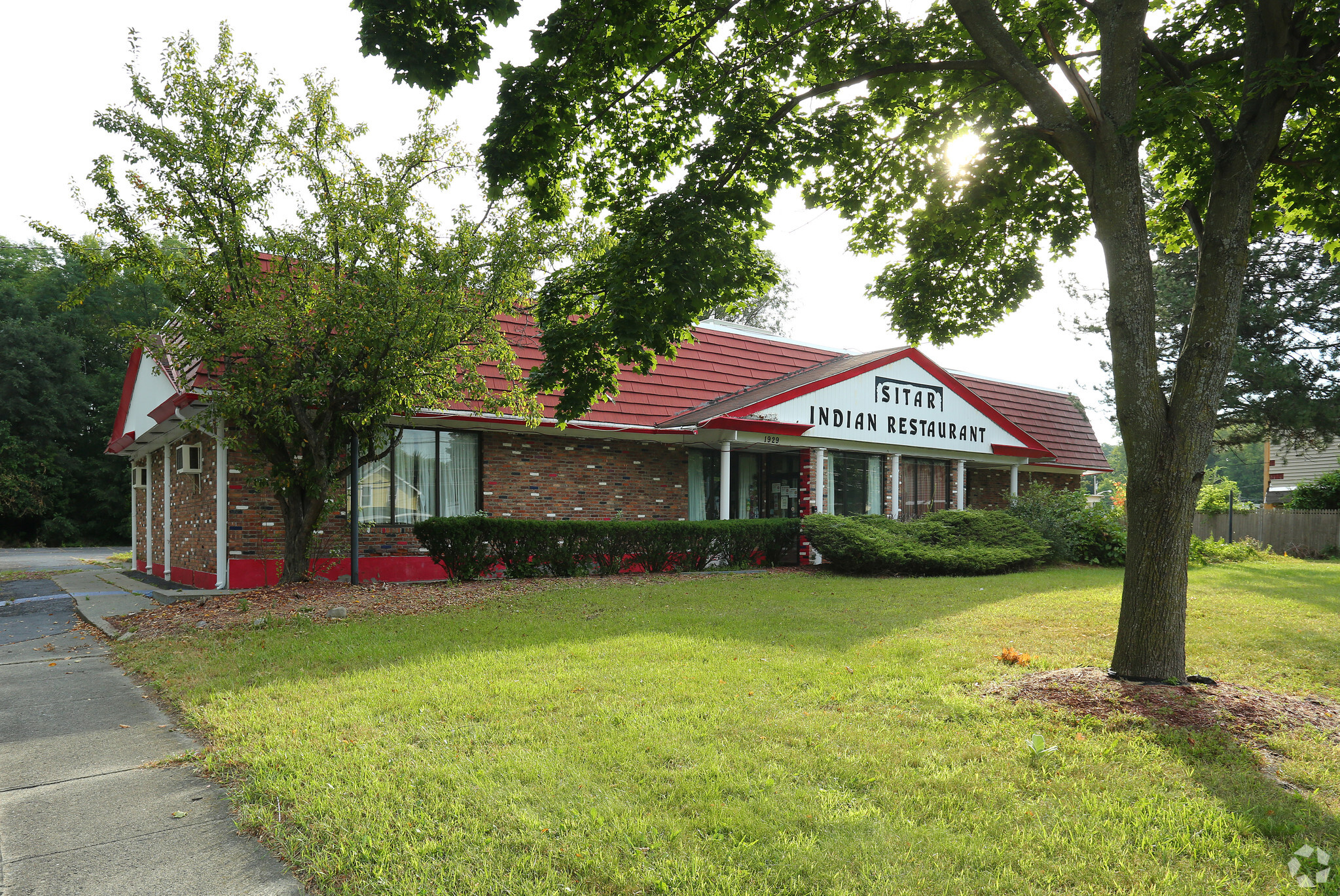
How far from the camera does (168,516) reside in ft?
52.7

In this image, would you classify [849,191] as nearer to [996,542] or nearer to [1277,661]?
[1277,661]

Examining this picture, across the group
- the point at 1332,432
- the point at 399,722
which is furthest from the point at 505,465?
the point at 1332,432

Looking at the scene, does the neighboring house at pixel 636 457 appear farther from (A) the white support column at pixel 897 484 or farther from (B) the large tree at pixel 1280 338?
(B) the large tree at pixel 1280 338

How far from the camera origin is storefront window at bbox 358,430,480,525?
13.7 meters

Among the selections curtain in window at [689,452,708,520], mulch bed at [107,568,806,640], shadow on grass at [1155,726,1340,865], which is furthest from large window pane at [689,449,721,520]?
shadow on grass at [1155,726,1340,865]

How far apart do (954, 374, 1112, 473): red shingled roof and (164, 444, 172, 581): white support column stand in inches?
858

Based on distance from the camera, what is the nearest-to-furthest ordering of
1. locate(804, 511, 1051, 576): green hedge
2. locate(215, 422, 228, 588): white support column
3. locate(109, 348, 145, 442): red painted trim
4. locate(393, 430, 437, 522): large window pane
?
locate(215, 422, 228, 588): white support column < locate(393, 430, 437, 522): large window pane < locate(804, 511, 1051, 576): green hedge < locate(109, 348, 145, 442): red painted trim

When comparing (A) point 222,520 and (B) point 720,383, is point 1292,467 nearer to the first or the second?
(B) point 720,383

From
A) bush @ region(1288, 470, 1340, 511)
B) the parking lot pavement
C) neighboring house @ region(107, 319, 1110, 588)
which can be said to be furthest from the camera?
bush @ region(1288, 470, 1340, 511)

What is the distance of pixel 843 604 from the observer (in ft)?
33.6

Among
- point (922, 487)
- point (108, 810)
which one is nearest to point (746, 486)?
point (922, 487)

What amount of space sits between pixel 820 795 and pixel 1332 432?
969 inches

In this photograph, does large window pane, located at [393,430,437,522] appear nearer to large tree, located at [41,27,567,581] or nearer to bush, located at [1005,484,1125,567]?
large tree, located at [41,27,567,581]

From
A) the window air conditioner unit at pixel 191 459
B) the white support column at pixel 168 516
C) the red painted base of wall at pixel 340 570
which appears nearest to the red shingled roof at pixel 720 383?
the red painted base of wall at pixel 340 570
